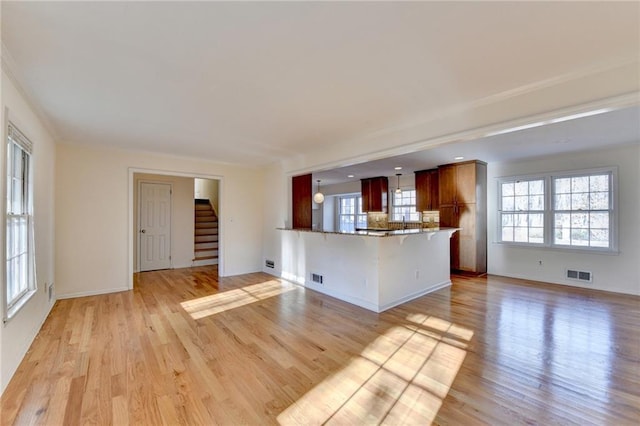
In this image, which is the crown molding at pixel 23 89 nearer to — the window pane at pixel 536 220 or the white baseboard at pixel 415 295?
the white baseboard at pixel 415 295

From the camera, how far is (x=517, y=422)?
1.74 metres

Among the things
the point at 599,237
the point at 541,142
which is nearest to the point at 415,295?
the point at 541,142

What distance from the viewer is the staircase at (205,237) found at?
741 cm

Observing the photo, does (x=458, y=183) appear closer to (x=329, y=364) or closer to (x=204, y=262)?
(x=329, y=364)

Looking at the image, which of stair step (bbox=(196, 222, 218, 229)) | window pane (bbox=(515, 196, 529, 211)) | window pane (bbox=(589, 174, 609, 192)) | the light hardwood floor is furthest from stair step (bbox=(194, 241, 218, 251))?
window pane (bbox=(589, 174, 609, 192))

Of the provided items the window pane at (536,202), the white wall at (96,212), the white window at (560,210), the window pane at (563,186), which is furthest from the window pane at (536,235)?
the white wall at (96,212)

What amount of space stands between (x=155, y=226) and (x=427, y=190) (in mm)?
6680

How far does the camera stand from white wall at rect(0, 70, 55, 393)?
7.19ft

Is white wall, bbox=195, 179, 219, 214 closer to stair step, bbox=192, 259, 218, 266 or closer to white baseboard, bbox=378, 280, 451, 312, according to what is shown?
stair step, bbox=192, 259, 218, 266

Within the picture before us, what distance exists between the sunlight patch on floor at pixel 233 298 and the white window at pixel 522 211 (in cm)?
492

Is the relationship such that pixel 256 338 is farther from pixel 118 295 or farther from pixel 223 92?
pixel 118 295

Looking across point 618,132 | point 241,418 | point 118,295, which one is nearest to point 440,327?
point 241,418

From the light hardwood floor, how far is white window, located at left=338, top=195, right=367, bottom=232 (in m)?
5.87

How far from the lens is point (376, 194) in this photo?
802 centimetres
